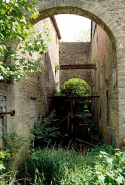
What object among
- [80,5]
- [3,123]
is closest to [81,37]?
[80,5]

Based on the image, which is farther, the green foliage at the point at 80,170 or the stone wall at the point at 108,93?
the stone wall at the point at 108,93

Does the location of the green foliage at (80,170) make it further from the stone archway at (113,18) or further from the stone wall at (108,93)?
the stone archway at (113,18)

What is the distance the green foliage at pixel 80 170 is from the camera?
2.60 m

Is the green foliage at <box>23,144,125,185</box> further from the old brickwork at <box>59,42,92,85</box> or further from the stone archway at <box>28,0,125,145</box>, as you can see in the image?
the old brickwork at <box>59,42,92,85</box>

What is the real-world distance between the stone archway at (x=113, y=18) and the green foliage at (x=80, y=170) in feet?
3.77

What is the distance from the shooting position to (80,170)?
3689mm

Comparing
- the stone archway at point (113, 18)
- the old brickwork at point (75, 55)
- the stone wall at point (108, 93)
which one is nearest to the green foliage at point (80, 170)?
the stone wall at point (108, 93)

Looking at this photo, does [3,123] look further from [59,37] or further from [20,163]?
[59,37]

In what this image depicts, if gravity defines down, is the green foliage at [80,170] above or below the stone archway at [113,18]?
below

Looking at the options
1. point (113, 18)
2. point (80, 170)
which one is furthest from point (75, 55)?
point (80, 170)

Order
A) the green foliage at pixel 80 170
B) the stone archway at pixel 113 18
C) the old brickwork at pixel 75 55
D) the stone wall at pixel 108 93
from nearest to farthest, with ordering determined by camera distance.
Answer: the green foliage at pixel 80 170
the stone archway at pixel 113 18
the stone wall at pixel 108 93
the old brickwork at pixel 75 55

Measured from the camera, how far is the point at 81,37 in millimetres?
30781

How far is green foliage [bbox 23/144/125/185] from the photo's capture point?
2.60m

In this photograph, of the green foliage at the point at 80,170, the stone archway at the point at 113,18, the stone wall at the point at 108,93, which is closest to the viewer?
the green foliage at the point at 80,170
